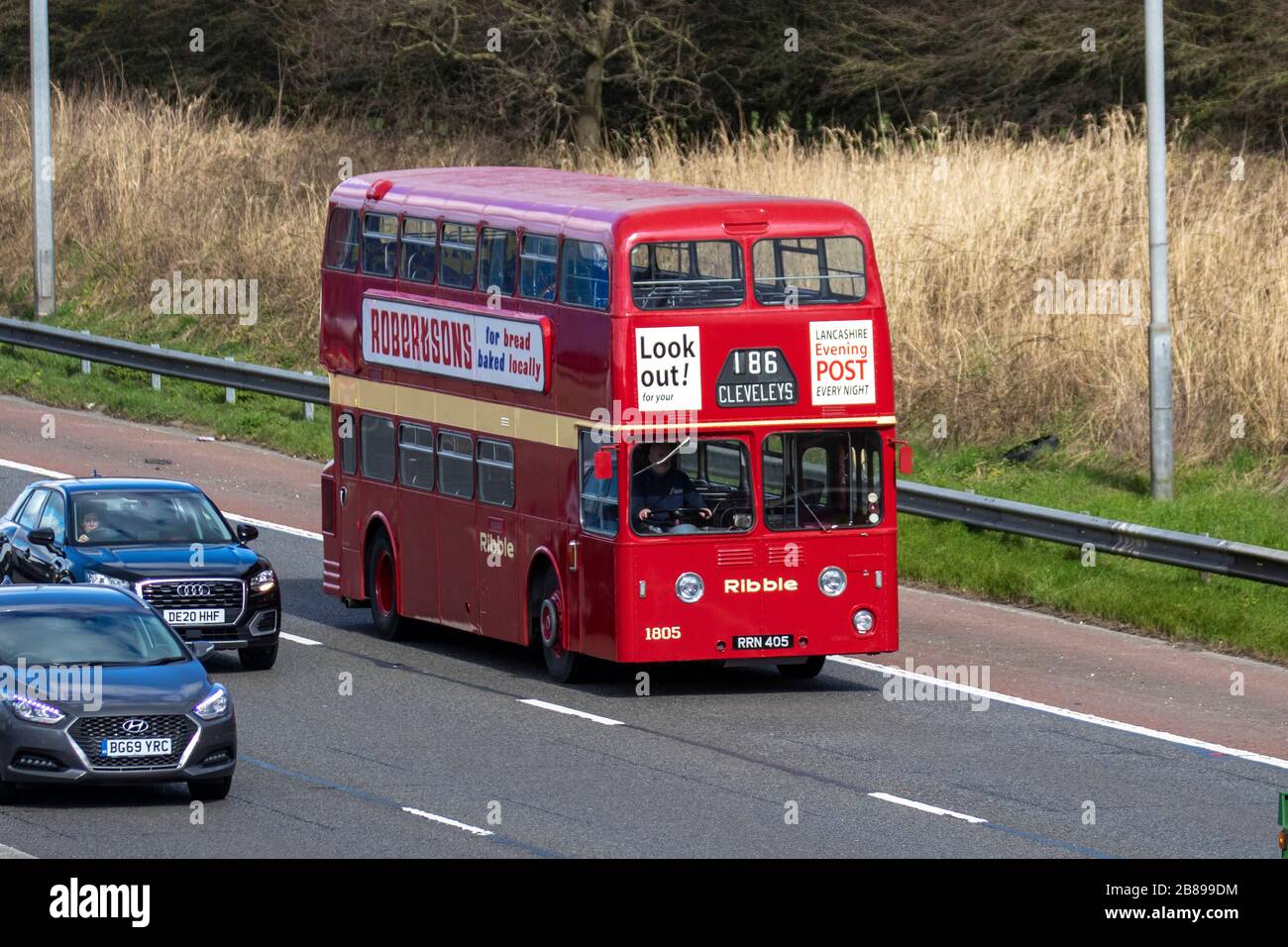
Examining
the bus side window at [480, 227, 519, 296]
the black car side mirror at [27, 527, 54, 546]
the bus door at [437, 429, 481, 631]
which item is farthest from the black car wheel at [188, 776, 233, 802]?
the bus side window at [480, 227, 519, 296]

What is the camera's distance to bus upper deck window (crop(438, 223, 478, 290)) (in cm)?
2172

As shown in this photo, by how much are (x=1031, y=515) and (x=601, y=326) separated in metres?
6.52

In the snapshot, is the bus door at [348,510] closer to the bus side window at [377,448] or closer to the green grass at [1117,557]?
the bus side window at [377,448]

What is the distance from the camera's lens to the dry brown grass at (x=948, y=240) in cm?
2797

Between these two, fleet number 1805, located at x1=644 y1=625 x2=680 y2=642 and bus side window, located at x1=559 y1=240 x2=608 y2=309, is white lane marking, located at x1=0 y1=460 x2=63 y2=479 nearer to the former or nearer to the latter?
bus side window, located at x1=559 y1=240 x2=608 y2=309

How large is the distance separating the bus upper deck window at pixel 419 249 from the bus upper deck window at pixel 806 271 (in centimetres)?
373

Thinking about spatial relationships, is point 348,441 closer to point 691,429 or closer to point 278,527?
point 278,527

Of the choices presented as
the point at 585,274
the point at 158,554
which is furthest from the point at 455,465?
the point at 585,274

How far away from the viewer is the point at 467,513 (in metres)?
21.9

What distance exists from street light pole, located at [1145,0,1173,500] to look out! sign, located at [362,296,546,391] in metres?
6.84

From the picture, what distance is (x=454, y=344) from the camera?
71.7ft

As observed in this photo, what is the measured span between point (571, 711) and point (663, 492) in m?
1.85

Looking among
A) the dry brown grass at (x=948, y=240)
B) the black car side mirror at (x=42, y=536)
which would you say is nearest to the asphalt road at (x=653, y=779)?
the black car side mirror at (x=42, y=536)

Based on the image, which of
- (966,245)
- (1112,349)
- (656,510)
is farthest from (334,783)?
(966,245)
